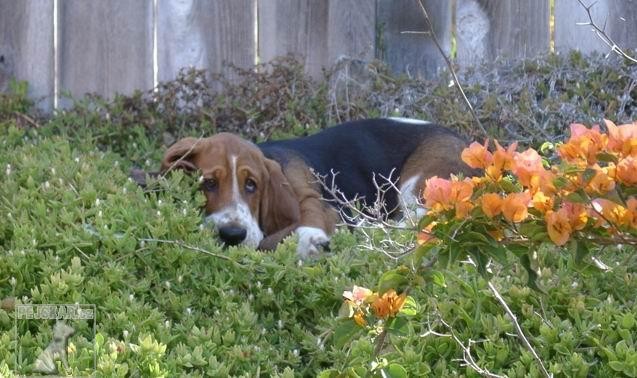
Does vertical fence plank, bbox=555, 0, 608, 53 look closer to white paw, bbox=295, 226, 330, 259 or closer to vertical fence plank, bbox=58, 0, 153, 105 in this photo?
white paw, bbox=295, 226, 330, 259

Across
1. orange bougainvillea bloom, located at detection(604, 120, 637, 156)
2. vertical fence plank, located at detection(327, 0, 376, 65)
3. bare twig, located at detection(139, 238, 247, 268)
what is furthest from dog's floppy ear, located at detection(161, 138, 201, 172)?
orange bougainvillea bloom, located at detection(604, 120, 637, 156)

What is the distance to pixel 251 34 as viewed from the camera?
26.1 ft

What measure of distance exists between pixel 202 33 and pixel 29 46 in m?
1.15

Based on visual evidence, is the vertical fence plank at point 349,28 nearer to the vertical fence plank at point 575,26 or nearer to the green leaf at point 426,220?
the vertical fence plank at point 575,26

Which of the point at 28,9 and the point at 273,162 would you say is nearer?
the point at 273,162

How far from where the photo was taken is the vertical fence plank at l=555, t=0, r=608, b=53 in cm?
795

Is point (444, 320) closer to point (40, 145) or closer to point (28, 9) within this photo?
point (40, 145)

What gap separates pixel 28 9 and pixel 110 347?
429 cm

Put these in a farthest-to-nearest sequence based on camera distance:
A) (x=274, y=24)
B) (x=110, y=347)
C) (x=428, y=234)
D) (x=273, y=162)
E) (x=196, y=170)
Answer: (x=274, y=24) → (x=273, y=162) → (x=196, y=170) → (x=110, y=347) → (x=428, y=234)

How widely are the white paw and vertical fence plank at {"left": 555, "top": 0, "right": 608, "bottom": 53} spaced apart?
103 inches

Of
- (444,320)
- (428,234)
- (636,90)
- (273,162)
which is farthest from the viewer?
(636,90)

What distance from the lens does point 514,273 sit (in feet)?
16.0

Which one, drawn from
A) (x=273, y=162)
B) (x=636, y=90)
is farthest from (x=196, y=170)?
(x=636, y=90)

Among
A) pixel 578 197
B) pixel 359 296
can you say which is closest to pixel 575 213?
pixel 578 197
